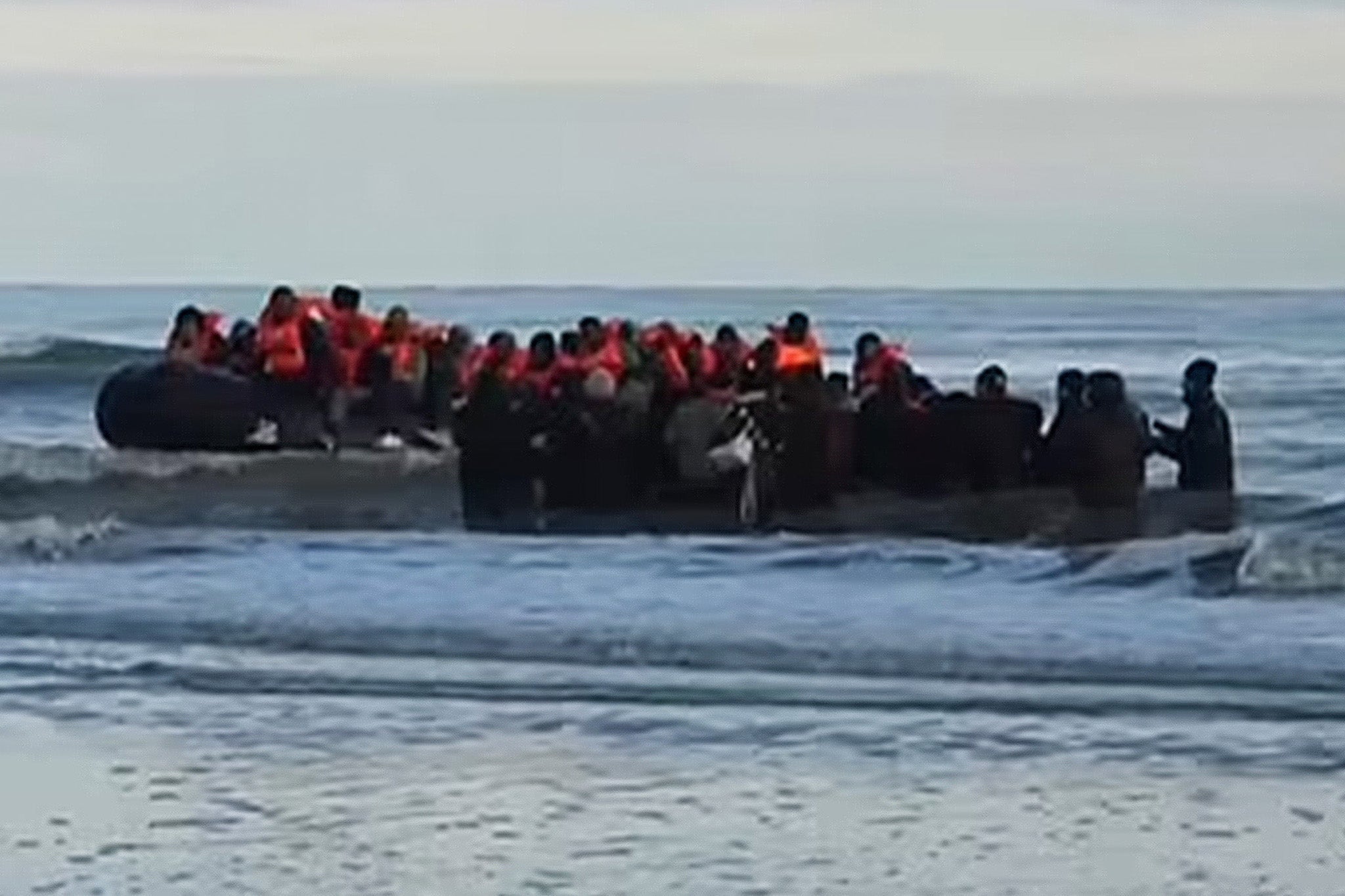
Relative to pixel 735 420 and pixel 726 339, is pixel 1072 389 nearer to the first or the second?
pixel 735 420

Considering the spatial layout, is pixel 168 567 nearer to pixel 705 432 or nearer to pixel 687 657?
pixel 705 432

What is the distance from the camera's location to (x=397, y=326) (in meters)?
25.5

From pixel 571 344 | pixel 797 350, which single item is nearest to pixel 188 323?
pixel 571 344

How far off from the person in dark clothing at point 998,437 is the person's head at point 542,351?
2725 mm

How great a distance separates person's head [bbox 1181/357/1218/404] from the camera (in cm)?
2205

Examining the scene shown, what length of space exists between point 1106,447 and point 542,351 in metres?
3.85

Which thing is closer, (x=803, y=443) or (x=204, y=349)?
(x=803, y=443)

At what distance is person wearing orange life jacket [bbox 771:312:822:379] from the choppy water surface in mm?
1031

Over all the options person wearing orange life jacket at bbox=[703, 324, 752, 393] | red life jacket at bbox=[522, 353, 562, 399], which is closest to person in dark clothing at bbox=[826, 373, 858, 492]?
person wearing orange life jacket at bbox=[703, 324, 752, 393]

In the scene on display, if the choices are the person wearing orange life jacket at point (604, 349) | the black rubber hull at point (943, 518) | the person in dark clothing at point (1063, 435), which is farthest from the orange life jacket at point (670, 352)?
the person in dark clothing at point (1063, 435)

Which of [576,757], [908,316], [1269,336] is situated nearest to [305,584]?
[576,757]

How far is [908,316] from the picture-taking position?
88.8 metres

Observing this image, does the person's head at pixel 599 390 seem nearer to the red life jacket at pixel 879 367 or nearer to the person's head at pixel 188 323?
the red life jacket at pixel 879 367

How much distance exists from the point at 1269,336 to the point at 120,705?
56.3 metres
